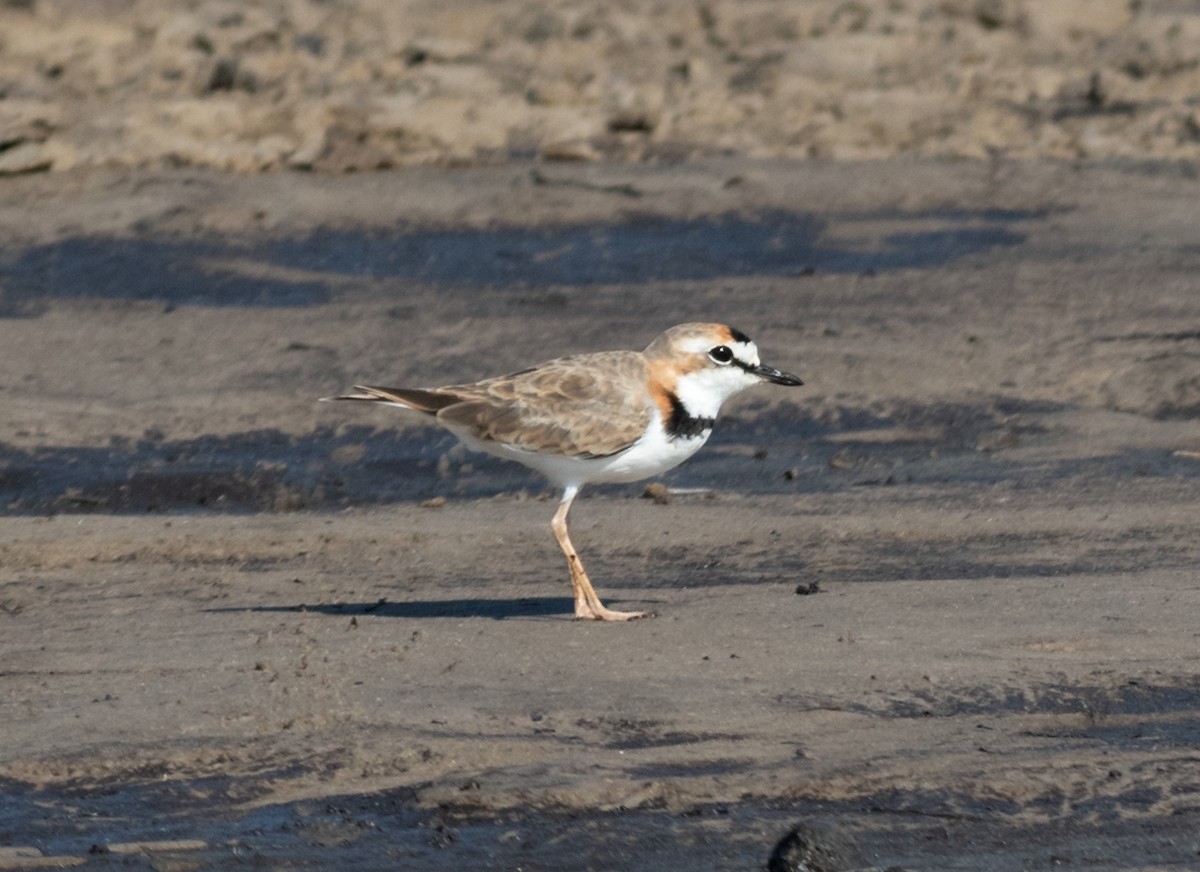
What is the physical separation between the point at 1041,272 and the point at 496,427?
5.31 metres

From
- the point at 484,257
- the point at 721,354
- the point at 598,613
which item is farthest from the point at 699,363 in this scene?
the point at 484,257

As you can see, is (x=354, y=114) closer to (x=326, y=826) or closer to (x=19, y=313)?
(x=19, y=313)

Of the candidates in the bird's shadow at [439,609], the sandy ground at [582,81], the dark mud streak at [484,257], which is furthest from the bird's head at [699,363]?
the sandy ground at [582,81]

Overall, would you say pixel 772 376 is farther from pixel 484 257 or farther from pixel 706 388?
pixel 484 257

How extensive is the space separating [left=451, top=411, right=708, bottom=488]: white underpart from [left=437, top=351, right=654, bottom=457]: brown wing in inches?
1.3

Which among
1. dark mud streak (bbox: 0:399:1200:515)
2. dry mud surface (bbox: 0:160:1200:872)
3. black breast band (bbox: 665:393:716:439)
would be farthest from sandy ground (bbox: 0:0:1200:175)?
black breast band (bbox: 665:393:716:439)

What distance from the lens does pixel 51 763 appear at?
530cm

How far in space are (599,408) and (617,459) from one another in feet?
0.62

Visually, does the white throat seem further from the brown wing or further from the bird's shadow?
the bird's shadow

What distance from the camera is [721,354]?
708cm

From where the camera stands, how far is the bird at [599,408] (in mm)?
6871

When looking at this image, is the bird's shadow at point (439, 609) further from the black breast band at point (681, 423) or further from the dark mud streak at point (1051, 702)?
the dark mud streak at point (1051, 702)

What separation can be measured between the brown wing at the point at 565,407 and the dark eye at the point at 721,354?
9.8 inches

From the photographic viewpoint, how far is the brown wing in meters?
6.86
